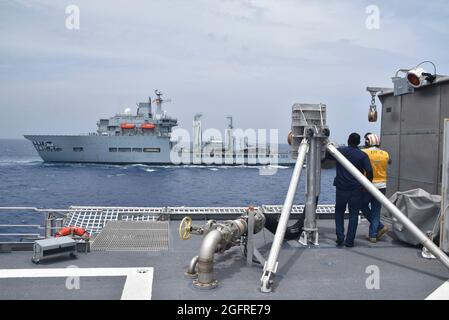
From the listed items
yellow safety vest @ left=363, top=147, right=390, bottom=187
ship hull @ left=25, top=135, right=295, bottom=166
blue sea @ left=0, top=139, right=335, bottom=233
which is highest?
yellow safety vest @ left=363, top=147, right=390, bottom=187

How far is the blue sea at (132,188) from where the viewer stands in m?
40.4

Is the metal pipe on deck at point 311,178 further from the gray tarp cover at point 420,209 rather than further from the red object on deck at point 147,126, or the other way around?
the red object on deck at point 147,126

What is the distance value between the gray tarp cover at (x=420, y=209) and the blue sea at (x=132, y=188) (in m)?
26.7

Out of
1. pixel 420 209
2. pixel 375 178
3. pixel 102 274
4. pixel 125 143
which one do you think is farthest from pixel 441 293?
pixel 125 143

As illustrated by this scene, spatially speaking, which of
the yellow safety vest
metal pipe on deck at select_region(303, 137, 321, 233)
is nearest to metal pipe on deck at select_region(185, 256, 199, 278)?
metal pipe on deck at select_region(303, 137, 321, 233)

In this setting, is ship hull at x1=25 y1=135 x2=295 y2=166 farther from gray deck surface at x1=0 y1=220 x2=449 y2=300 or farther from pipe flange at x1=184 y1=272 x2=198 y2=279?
pipe flange at x1=184 y1=272 x2=198 y2=279

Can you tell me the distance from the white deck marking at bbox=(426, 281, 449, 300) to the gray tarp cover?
5.76 ft

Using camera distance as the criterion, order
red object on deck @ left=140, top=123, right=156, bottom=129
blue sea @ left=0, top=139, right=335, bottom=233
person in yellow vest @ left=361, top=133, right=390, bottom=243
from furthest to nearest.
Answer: red object on deck @ left=140, top=123, right=156, bottom=129, blue sea @ left=0, top=139, right=335, bottom=233, person in yellow vest @ left=361, top=133, right=390, bottom=243

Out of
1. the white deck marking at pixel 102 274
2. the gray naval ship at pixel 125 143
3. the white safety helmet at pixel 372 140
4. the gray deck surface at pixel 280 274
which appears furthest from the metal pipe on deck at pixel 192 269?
the gray naval ship at pixel 125 143

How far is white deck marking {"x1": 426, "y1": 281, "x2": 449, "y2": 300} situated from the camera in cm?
429

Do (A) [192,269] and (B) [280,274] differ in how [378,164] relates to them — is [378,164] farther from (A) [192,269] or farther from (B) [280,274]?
(A) [192,269]

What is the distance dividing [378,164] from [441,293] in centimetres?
276

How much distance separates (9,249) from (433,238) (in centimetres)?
664
